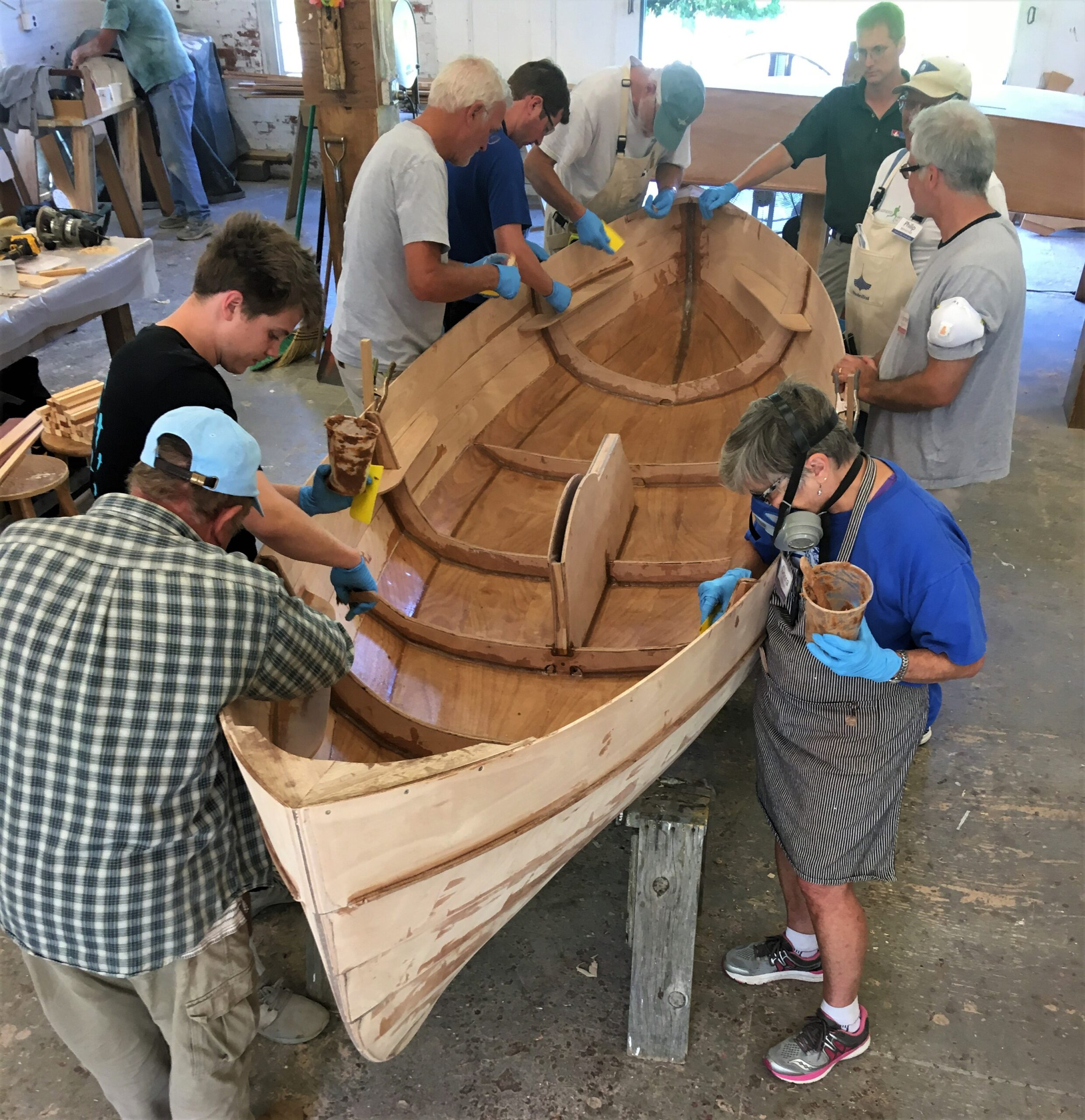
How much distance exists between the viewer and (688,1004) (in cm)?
258

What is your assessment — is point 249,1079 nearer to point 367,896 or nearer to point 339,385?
point 367,896

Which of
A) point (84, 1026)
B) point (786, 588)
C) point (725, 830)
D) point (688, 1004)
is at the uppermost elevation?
point (786, 588)

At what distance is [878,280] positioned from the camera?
3.99 meters

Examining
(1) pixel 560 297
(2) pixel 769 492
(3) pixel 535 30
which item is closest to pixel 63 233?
(1) pixel 560 297

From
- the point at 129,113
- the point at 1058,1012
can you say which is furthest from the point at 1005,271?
the point at 129,113

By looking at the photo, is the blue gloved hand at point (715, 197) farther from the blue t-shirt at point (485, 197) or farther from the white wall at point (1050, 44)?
the white wall at point (1050, 44)

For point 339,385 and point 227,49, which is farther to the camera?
point 227,49

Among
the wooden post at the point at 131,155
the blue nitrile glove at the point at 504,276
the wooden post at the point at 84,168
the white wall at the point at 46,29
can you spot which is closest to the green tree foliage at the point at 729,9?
the wooden post at the point at 131,155

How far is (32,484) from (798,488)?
3470 mm

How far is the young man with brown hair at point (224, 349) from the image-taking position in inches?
92.1

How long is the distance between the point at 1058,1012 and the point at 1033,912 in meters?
0.37

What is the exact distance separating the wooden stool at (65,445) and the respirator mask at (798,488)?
3519 mm

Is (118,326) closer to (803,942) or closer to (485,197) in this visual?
(485,197)

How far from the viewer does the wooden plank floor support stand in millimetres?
2477
